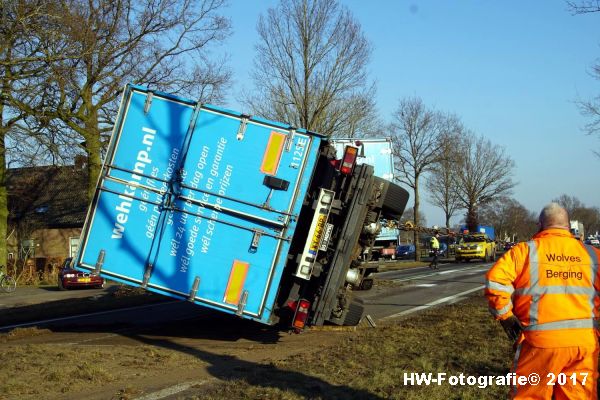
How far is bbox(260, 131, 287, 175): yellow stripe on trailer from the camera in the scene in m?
7.61

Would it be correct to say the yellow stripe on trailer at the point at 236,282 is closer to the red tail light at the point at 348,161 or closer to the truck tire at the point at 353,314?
the truck tire at the point at 353,314

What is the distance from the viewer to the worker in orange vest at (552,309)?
11.8 ft

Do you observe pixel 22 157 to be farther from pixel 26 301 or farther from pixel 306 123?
pixel 306 123

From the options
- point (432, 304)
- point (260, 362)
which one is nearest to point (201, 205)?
point (260, 362)

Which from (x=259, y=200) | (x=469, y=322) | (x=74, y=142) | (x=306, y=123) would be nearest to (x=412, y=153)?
(x=306, y=123)

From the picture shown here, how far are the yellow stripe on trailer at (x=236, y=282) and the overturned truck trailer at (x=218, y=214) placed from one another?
13mm

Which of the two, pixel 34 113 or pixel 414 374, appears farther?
pixel 34 113

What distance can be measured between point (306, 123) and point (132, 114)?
1901cm

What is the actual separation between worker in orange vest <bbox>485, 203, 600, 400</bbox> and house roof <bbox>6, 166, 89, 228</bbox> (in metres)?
35.3

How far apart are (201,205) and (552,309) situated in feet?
15.8

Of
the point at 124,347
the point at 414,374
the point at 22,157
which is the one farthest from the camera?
the point at 22,157

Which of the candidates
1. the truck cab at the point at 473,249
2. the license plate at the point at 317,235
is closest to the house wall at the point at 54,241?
the truck cab at the point at 473,249

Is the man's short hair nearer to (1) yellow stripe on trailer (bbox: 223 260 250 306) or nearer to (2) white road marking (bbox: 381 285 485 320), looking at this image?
(1) yellow stripe on trailer (bbox: 223 260 250 306)

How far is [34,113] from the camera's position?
68.3ft
